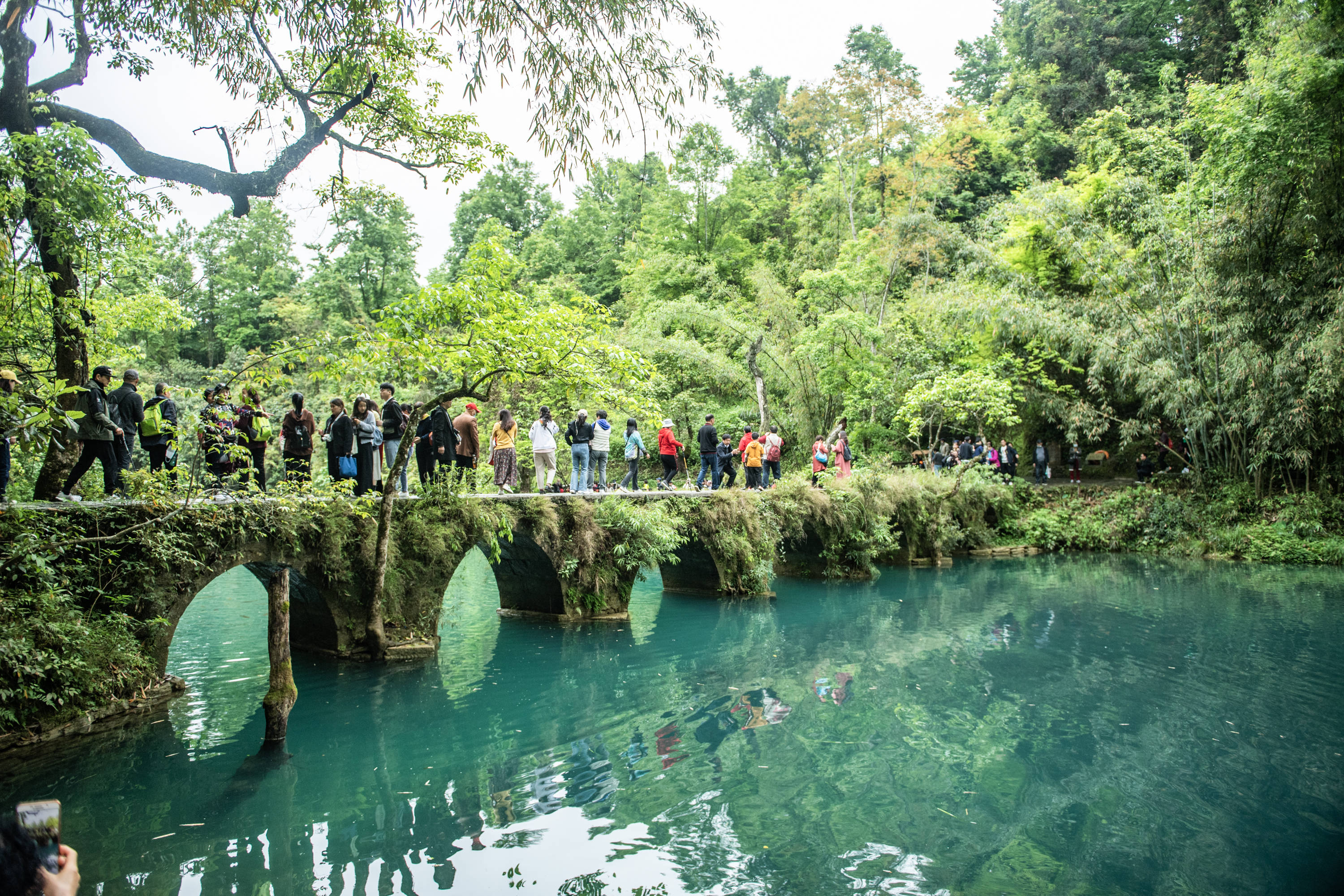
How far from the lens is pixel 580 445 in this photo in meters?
14.1

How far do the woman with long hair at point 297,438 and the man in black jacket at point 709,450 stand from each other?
783 centimetres

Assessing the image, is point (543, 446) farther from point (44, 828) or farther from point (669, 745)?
point (44, 828)

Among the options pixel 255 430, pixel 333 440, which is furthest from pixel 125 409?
pixel 333 440

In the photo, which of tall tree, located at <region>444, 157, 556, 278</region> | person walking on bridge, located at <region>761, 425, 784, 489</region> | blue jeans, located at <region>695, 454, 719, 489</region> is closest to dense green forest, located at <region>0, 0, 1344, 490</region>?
tall tree, located at <region>444, 157, 556, 278</region>

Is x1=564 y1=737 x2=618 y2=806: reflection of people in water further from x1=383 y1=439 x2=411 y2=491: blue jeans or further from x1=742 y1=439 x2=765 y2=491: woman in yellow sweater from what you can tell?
x1=742 y1=439 x2=765 y2=491: woman in yellow sweater

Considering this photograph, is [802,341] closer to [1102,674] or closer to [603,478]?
[603,478]

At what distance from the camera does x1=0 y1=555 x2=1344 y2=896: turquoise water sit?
549 centimetres

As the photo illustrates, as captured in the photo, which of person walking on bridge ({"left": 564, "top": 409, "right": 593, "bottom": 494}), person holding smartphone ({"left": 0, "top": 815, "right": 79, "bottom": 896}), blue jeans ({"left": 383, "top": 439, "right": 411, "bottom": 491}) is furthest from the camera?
person walking on bridge ({"left": 564, "top": 409, "right": 593, "bottom": 494})

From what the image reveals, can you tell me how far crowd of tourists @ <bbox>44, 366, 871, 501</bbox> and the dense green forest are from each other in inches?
29.2

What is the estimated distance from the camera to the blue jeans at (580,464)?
14086 mm

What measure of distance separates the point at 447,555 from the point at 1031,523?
20363 millimetres

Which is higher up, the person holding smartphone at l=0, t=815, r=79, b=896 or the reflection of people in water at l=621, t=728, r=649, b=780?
the person holding smartphone at l=0, t=815, r=79, b=896

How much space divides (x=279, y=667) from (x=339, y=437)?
154 inches

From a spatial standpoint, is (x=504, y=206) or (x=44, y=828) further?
(x=504, y=206)
